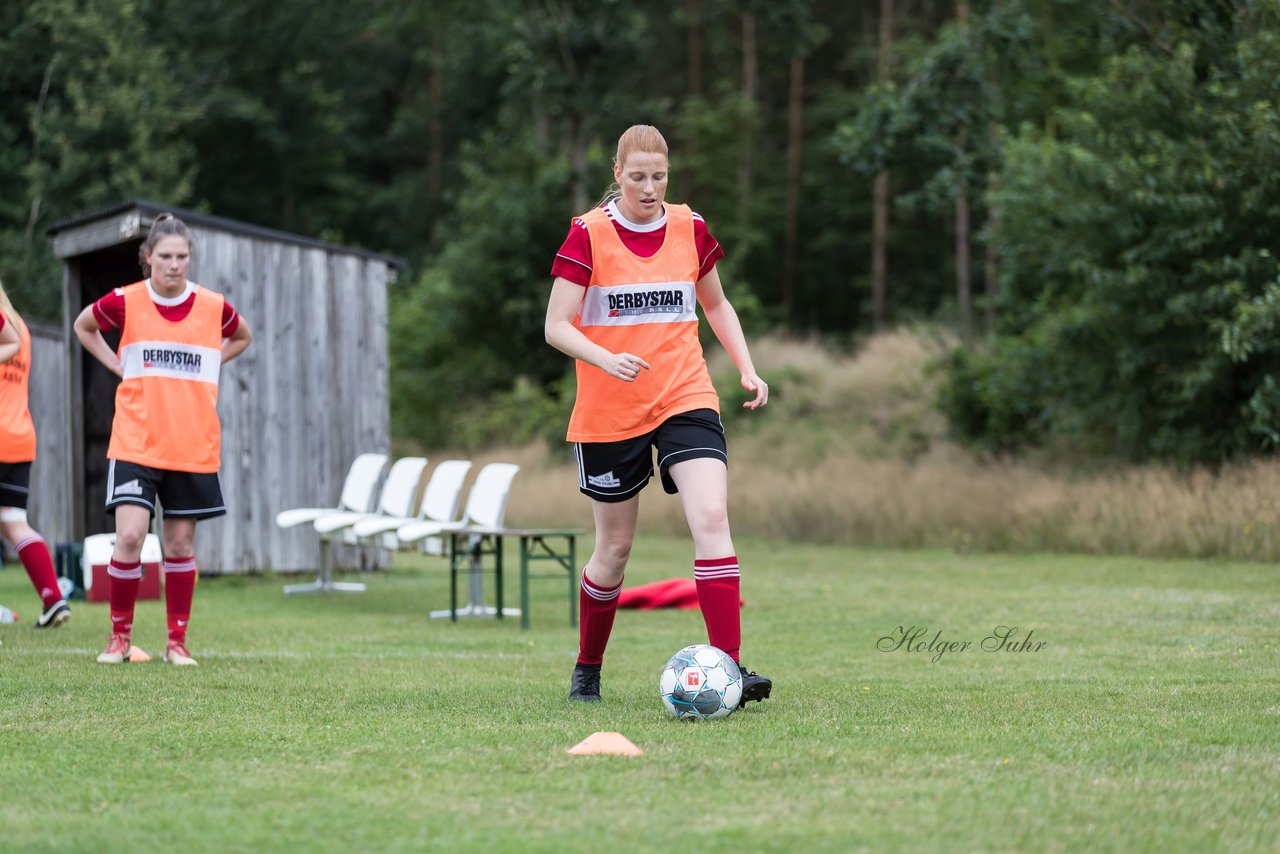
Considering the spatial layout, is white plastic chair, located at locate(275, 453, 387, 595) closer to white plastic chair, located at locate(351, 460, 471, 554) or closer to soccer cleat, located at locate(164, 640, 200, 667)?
white plastic chair, located at locate(351, 460, 471, 554)

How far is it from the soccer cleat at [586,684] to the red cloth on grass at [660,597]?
522 centimetres

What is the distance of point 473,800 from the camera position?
4.15 m

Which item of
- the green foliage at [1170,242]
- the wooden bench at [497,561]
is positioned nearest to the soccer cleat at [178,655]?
the wooden bench at [497,561]

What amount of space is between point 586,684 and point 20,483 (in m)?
4.74

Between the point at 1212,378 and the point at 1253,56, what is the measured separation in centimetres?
328

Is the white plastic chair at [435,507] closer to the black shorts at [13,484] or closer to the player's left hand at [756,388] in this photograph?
the black shorts at [13,484]

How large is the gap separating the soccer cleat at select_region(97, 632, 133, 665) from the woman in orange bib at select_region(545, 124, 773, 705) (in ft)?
9.63

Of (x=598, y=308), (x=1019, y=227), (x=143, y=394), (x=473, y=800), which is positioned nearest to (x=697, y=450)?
(x=598, y=308)

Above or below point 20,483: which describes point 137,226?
above

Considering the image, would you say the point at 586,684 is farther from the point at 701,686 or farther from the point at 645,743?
the point at 645,743

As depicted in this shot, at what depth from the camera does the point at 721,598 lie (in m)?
5.71

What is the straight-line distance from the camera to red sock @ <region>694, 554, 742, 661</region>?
5703mm

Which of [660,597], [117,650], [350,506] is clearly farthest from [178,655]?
[350,506]

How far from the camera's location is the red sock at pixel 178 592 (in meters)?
7.64
